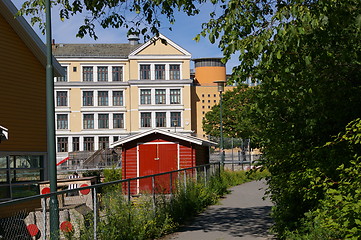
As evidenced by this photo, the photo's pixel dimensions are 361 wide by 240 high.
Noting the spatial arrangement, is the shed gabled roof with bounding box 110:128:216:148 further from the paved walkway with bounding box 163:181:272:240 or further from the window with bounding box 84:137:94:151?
the window with bounding box 84:137:94:151

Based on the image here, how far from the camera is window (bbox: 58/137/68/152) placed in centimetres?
6962

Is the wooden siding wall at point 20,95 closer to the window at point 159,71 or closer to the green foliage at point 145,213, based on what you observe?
the green foliage at point 145,213

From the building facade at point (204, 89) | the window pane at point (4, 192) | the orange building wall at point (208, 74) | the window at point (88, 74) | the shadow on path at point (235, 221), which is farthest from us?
the orange building wall at point (208, 74)

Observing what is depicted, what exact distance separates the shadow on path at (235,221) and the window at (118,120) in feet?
172

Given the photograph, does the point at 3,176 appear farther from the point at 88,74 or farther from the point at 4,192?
the point at 88,74

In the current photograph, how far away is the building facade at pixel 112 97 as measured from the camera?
2714 inches

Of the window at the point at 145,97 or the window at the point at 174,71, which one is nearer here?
the window at the point at 174,71

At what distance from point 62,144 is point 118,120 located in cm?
768

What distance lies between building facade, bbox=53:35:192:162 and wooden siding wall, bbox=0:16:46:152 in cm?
4839

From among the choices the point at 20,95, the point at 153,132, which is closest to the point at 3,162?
the point at 20,95

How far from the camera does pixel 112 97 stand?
70438mm

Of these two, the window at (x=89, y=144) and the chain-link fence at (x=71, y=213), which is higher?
the window at (x=89, y=144)

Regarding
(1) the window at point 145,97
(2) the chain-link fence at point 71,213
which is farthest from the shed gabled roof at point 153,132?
(1) the window at point 145,97

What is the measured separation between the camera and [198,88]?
7850cm
